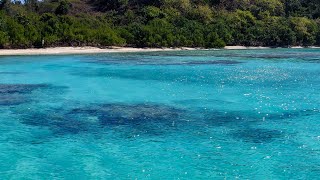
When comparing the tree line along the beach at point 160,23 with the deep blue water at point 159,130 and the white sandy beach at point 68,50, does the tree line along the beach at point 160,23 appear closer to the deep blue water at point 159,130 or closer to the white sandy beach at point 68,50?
the white sandy beach at point 68,50

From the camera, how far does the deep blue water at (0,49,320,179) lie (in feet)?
37.6

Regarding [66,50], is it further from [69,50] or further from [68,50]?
[69,50]

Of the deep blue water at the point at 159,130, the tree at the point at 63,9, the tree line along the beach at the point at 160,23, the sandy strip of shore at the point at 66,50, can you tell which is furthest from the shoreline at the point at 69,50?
the deep blue water at the point at 159,130

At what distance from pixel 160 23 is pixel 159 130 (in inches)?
2590

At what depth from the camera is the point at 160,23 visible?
79438mm

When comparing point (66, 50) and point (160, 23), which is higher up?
point (160, 23)

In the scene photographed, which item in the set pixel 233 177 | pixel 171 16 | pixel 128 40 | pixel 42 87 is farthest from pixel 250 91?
pixel 171 16

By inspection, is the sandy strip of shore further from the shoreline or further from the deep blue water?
the deep blue water

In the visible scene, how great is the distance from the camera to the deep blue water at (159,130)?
1147 cm

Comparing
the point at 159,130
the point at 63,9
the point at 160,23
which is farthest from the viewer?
the point at 63,9

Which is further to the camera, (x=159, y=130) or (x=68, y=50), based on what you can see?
(x=68, y=50)

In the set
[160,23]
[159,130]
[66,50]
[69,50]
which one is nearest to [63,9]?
[160,23]

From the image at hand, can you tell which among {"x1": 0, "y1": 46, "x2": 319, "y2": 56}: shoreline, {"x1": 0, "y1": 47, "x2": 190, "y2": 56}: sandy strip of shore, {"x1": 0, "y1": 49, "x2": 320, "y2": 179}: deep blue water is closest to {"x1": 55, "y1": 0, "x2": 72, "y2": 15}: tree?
{"x1": 0, "y1": 46, "x2": 319, "y2": 56}: shoreline

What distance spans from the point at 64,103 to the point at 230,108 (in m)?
7.91
